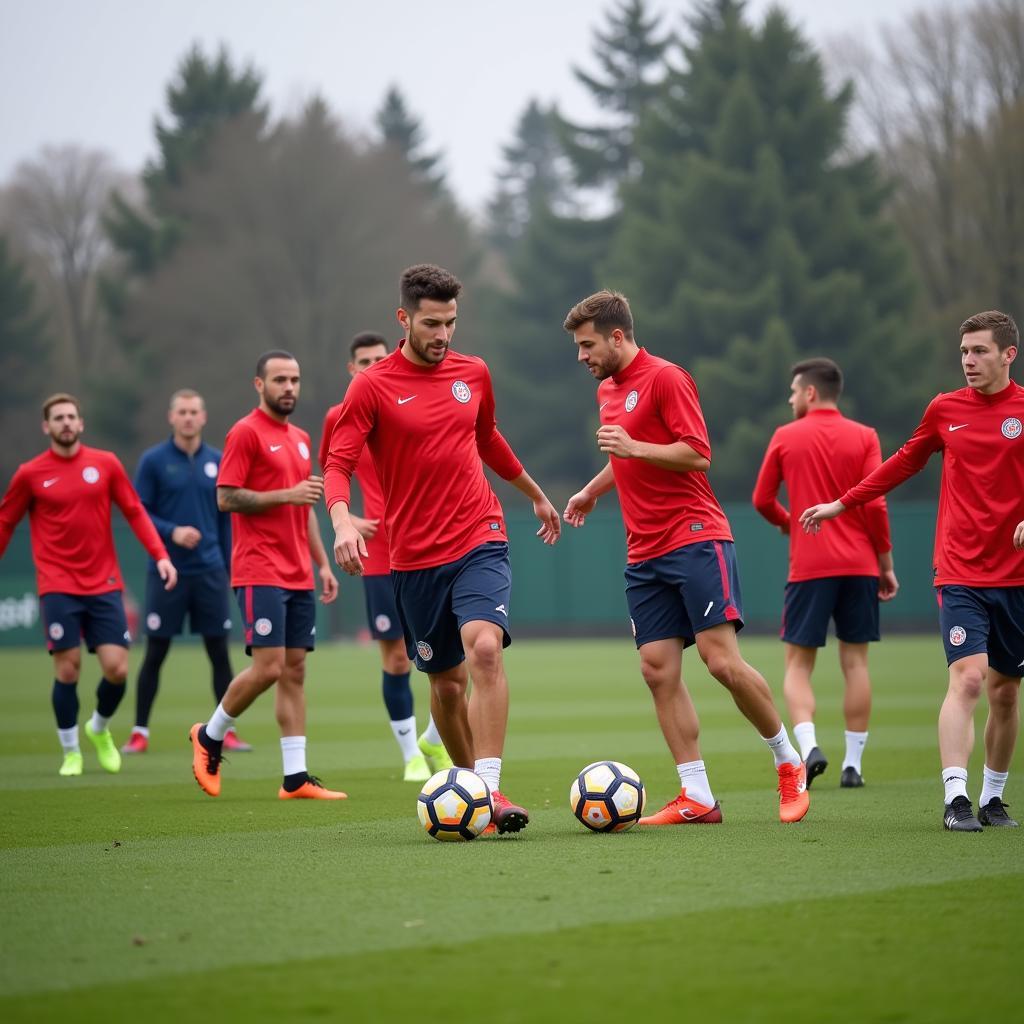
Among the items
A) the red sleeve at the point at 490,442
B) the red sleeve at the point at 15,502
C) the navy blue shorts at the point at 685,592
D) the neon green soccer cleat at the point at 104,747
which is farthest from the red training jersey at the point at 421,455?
the neon green soccer cleat at the point at 104,747

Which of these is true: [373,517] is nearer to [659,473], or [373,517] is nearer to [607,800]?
[659,473]

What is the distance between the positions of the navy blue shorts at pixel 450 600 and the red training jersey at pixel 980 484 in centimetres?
197

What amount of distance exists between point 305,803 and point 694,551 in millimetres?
2965

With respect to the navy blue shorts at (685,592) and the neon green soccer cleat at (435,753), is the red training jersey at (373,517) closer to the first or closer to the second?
the neon green soccer cleat at (435,753)

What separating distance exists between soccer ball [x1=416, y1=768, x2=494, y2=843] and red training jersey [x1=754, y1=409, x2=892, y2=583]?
367cm

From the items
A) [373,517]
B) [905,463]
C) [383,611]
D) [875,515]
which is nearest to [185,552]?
[373,517]

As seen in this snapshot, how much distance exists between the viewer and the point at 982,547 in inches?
305

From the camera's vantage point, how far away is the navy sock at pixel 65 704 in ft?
38.3

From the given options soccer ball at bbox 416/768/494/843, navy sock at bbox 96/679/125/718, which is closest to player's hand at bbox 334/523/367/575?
soccer ball at bbox 416/768/494/843

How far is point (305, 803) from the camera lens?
369 inches

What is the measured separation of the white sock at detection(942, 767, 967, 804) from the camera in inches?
297

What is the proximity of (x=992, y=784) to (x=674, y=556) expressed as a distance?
6.17ft

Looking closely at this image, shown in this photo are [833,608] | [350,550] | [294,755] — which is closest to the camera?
[350,550]

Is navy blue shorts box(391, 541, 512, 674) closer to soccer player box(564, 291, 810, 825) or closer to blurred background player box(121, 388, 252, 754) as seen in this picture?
soccer player box(564, 291, 810, 825)
